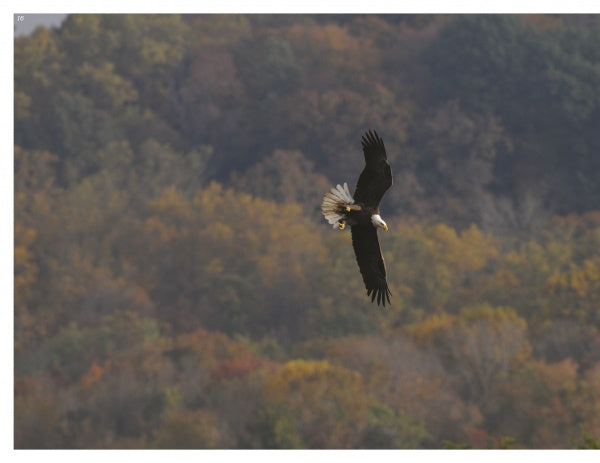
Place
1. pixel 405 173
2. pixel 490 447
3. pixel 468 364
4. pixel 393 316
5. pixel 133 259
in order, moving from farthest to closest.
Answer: pixel 405 173
pixel 133 259
pixel 393 316
pixel 468 364
pixel 490 447

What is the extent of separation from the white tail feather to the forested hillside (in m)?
38.0

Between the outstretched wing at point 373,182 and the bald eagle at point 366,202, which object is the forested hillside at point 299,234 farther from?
the outstretched wing at point 373,182

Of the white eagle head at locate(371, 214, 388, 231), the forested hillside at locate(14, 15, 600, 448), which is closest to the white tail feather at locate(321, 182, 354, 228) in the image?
the white eagle head at locate(371, 214, 388, 231)

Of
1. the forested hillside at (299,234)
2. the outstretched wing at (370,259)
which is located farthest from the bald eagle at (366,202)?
the forested hillside at (299,234)

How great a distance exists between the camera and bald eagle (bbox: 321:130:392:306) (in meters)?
9.82

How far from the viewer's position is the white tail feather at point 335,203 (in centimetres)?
977

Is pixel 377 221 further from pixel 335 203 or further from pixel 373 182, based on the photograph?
pixel 373 182

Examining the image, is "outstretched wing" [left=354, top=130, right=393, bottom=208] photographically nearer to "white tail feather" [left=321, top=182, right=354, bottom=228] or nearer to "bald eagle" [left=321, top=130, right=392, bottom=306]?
"bald eagle" [left=321, top=130, right=392, bottom=306]

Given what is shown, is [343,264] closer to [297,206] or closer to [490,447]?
[297,206]

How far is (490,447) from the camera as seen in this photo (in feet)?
165

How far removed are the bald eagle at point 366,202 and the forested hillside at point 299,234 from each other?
37164 mm

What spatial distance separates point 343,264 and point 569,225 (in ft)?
37.4

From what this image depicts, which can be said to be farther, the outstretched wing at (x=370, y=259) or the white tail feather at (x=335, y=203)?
the outstretched wing at (x=370, y=259)
